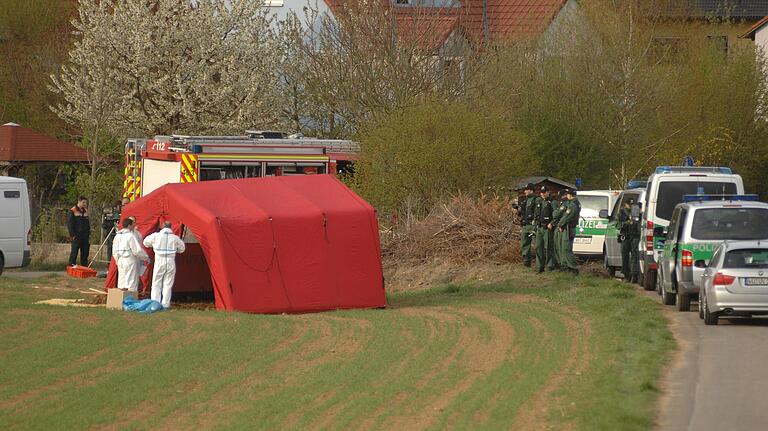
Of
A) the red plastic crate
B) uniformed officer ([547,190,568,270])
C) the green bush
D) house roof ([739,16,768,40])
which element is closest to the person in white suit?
the red plastic crate

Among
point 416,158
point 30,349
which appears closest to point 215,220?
point 30,349

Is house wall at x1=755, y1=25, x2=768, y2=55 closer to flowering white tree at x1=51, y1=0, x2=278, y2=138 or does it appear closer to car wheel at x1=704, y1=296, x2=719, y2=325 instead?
flowering white tree at x1=51, y1=0, x2=278, y2=138

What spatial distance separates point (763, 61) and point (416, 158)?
81.3 ft

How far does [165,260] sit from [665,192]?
30.9ft

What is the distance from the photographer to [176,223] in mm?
22219

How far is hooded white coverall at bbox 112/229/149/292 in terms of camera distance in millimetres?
21812

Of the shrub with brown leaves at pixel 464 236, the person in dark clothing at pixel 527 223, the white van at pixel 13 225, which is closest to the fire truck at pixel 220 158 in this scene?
the white van at pixel 13 225

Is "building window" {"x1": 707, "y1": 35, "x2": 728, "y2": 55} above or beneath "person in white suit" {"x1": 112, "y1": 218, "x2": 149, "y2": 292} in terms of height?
above

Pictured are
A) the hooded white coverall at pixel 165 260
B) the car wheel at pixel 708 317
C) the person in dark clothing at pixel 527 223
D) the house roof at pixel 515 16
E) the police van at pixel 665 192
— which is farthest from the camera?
the house roof at pixel 515 16

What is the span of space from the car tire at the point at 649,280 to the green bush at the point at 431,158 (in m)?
6.43

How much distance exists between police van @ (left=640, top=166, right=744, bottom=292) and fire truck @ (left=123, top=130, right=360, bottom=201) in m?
8.67

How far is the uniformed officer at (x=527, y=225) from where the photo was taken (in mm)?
26484

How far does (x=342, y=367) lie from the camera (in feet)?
49.1

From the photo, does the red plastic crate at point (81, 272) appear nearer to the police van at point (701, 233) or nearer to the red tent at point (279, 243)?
the red tent at point (279, 243)
